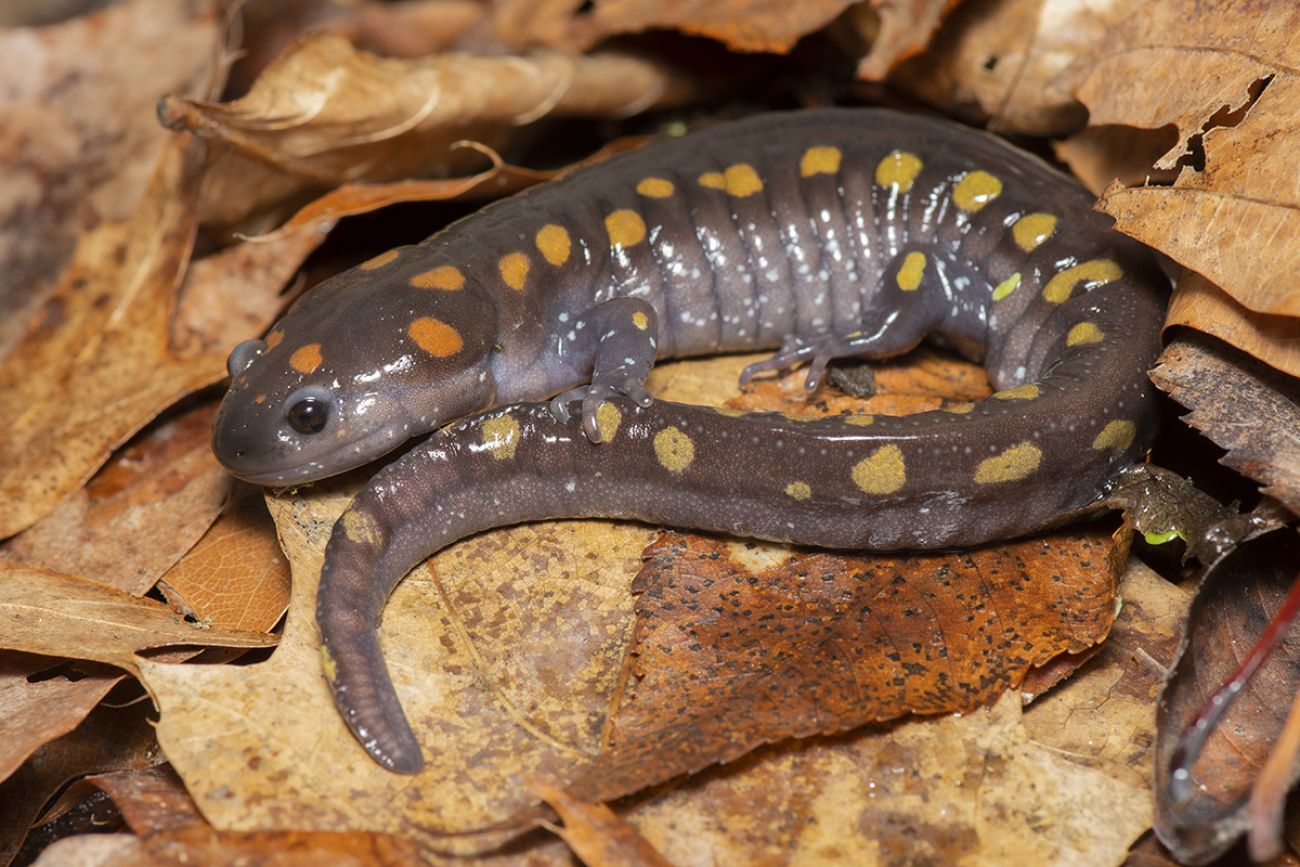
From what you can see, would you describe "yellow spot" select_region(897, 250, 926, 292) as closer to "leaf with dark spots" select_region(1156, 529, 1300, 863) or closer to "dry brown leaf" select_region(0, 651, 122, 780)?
"leaf with dark spots" select_region(1156, 529, 1300, 863)

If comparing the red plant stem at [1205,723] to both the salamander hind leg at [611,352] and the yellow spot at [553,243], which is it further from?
the yellow spot at [553,243]

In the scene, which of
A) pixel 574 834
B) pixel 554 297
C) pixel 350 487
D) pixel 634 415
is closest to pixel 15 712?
pixel 350 487

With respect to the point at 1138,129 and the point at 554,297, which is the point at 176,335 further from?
the point at 1138,129

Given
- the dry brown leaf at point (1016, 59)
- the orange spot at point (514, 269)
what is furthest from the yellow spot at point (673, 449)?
the dry brown leaf at point (1016, 59)

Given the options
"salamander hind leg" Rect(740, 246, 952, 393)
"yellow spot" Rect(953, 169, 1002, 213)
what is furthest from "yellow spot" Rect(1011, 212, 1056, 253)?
"salamander hind leg" Rect(740, 246, 952, 393)

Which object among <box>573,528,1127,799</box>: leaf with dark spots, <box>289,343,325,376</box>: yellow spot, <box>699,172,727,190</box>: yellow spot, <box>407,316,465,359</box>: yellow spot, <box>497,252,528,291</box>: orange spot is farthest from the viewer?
<box>699,172,727,190</box>: yellow spot

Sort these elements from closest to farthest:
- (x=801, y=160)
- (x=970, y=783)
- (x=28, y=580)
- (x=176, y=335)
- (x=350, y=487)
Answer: (x=970, y=783), (x=28, y=580), (x=350, y=487), (x=176, y=335), (x=801, y=160)
